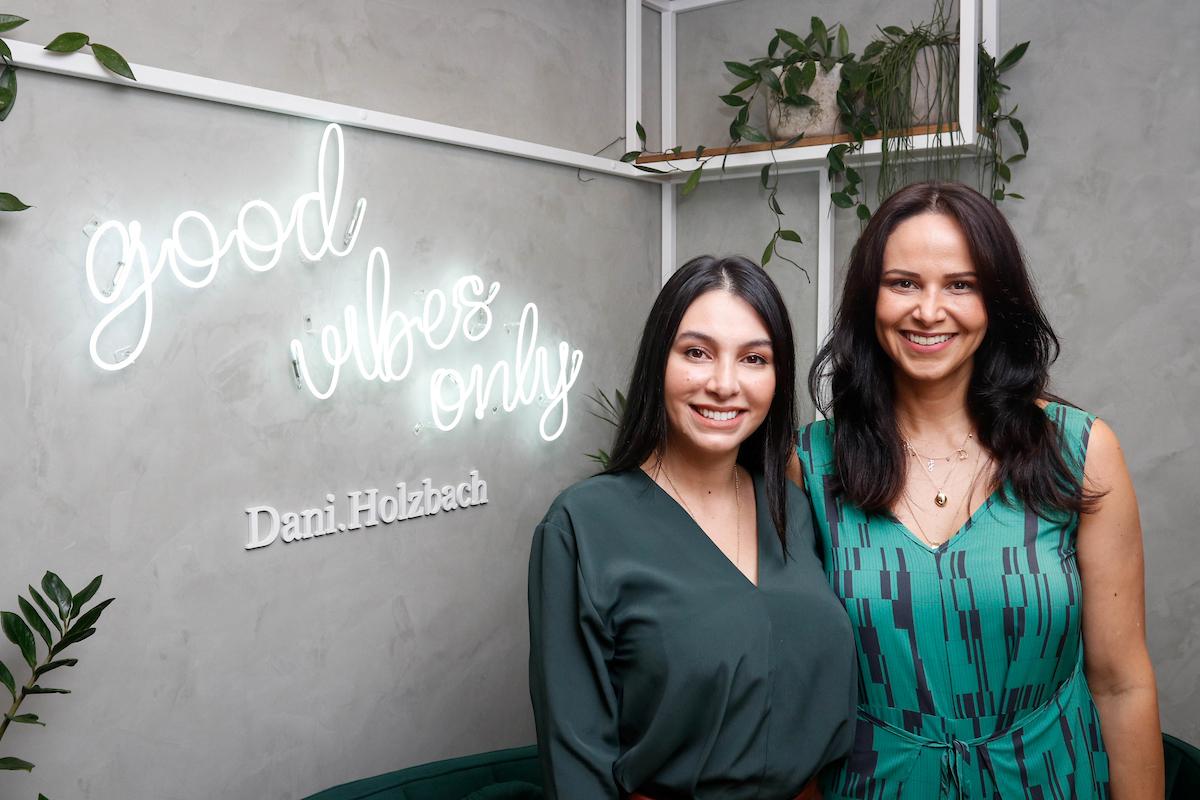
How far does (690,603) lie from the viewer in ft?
4.82

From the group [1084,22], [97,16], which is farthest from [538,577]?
[1084,22]

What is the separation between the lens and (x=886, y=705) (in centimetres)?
161

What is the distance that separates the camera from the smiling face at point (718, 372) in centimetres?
152

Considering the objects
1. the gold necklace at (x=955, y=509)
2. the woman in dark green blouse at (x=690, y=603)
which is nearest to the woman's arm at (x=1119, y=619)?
the gold necklace at (x=955, y=509)

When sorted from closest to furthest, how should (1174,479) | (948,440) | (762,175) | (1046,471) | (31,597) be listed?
(1046,471) → (948,440) → (31,597) → (1174,479) → (762,175)

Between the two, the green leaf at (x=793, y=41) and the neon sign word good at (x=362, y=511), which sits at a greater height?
the green leaf at (x=793, y=41)

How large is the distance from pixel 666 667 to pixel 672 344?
48cm

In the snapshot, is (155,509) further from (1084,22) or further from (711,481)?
(1084,22)

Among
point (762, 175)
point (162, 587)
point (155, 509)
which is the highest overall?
point (762, 175)

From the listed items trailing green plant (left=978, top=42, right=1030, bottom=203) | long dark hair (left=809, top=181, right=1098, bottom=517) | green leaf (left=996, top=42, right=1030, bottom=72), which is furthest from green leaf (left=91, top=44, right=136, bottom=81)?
green leaf (left=996, top=42, right=1030, bottom=72)

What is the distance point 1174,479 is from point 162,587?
2.91 m

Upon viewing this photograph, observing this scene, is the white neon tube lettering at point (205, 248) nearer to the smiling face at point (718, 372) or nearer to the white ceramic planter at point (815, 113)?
the smiling face at point (718, 372)

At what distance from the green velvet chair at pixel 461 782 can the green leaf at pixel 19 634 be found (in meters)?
0.71

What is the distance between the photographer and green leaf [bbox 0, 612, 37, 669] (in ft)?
6.16
